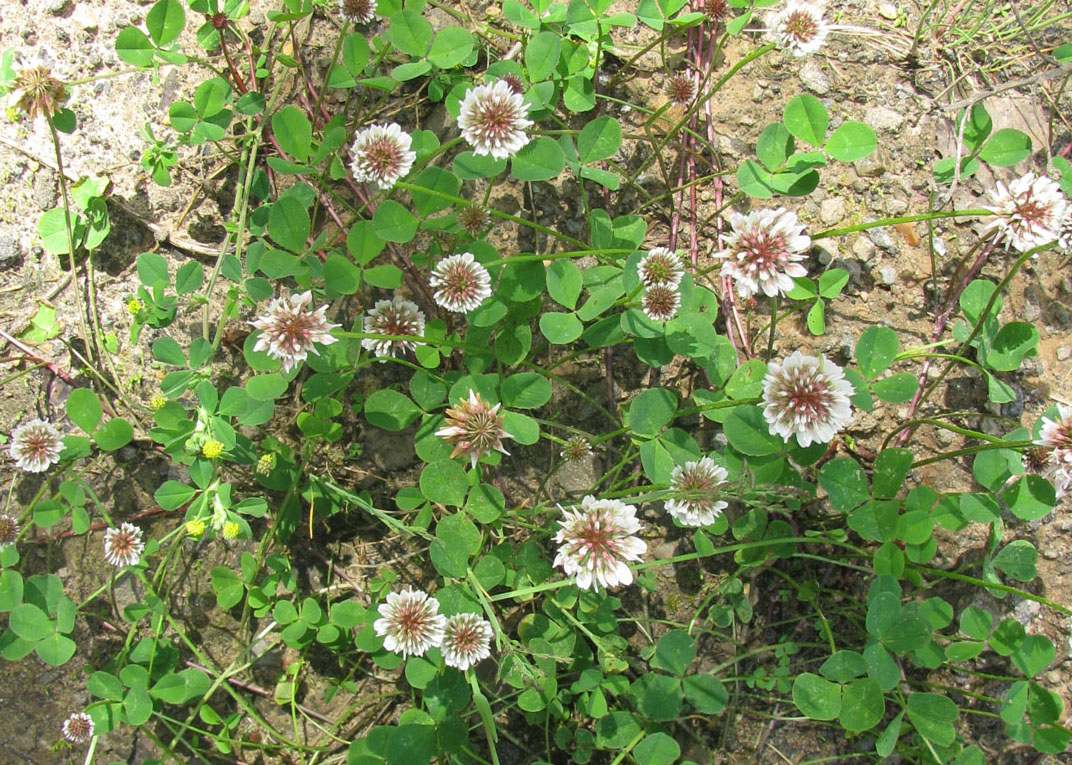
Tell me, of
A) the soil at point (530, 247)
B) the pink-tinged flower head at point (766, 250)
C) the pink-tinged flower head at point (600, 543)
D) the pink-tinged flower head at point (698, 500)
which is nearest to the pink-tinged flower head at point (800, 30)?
the soil at point (530, 247)

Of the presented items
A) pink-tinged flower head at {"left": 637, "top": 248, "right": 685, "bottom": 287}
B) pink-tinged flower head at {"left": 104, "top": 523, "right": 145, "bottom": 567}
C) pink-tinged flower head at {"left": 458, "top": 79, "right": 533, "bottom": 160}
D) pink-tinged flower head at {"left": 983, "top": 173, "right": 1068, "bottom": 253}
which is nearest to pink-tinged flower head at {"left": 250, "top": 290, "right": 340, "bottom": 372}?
pink-tinged flower head at {"left": 458, "top": 79, "right": 533, "bottom": 160}

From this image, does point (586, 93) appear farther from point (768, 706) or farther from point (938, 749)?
point (938, 749)

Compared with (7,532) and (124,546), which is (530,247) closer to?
(124,546)

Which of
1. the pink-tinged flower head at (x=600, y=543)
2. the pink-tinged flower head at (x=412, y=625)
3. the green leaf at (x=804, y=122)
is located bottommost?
the pink-tinged flower head at (x=412, y=625)

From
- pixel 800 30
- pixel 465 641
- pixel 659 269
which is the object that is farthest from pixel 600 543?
pixel 800 30

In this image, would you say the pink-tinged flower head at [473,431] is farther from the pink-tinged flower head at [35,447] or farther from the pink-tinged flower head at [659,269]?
the pink-tinged flower head at [35,447]

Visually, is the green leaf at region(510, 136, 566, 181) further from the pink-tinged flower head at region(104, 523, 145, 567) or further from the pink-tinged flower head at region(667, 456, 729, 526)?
the pink-tinged flower head at region(104, 523, 145, 567)

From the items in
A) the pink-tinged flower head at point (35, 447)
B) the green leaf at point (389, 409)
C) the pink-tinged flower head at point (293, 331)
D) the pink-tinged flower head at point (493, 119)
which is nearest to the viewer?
the pink-tinged flower head at point (293, 331)
